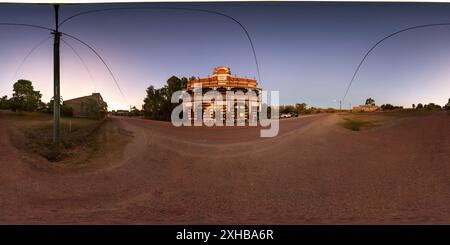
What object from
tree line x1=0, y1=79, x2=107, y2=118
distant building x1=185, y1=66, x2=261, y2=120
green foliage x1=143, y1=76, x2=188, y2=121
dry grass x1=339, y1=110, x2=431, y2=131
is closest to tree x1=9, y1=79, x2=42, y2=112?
tree line x1=0, y1=79, x2=107, y2=118

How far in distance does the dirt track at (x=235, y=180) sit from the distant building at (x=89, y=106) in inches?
5.9

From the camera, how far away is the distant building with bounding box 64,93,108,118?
147 centimetres

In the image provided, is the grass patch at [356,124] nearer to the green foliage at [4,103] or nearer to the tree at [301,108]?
the tree at [301,108]

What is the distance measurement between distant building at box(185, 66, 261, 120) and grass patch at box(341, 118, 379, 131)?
0.66 meters

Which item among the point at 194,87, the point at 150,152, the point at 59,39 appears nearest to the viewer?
the point at 194,87

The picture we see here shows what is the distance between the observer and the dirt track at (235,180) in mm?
1566

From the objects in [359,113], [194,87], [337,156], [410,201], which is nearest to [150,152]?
[194,87]

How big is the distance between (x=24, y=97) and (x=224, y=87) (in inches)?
48.9

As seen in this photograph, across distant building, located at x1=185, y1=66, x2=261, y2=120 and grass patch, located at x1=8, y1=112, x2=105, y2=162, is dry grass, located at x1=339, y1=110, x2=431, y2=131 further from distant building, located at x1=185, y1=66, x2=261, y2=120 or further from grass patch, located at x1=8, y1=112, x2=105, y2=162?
grass patch, located at x1=8, y1=112, x2=105, y2=162

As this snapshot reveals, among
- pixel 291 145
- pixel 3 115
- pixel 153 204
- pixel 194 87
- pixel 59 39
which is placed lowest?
pixel 153 204

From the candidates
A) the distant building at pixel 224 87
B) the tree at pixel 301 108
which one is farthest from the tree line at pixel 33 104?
the tree at pixel 301 108

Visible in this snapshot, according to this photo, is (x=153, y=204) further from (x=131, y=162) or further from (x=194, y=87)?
(x=194, y=87)

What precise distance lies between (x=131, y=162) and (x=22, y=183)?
73 centimetres

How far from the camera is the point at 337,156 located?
66.2 inches
